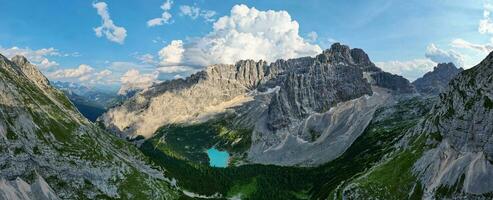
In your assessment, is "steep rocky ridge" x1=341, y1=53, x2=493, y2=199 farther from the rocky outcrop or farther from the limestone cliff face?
the rocky outcrop

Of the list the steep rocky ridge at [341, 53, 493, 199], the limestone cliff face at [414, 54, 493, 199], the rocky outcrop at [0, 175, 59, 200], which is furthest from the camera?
the rocky outcrop at [0, 175, 59, 200]

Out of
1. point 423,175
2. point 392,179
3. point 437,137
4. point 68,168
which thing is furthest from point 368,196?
point 68,168

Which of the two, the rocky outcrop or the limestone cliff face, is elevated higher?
the limestone cliff face

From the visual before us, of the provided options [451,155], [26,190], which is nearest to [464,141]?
[451,155]

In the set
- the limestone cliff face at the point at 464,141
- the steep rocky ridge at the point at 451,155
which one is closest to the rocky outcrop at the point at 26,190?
the steep rocky ridge at the point at 451,155

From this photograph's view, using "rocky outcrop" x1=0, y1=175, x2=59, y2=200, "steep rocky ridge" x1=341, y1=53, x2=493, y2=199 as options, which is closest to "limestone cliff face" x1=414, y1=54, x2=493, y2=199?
"steep rocky ridge" x1=341, y1=53, x2=493, y2=199

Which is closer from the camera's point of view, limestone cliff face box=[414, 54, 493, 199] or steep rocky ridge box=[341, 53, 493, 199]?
limestone cliff face box=[414, 54, 493, 199]

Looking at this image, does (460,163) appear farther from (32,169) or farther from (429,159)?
(32,169)

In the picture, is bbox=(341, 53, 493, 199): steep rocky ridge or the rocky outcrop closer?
bbox=(341, 53, 493, 199): steep rocky ridge

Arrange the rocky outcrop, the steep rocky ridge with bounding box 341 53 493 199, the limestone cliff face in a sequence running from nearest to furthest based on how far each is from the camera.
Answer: the limestone cliff face
the steep rocky ridge with bounding box 341 53 493 199
the rocky outcrop
